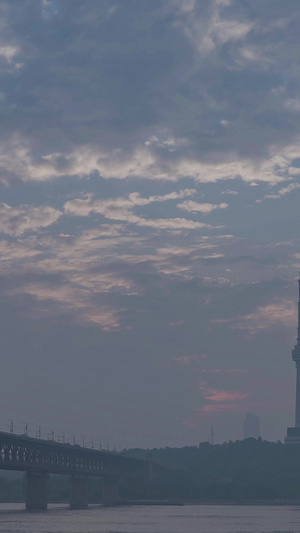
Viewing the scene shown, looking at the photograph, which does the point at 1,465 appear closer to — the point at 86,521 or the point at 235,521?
the point at 86,521

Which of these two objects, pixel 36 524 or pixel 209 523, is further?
pixel 209 523

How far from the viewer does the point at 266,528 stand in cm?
15075

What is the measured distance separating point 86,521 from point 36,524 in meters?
19.7

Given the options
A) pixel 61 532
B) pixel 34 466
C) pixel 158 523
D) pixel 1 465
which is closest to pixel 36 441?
pixel 34 466

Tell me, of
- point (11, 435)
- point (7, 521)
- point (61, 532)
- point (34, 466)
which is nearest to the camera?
point (61, 532)

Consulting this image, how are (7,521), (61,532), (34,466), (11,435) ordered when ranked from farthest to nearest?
(34,466) → (11,435) → (7,521) → (61,532)

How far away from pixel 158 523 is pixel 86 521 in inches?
582

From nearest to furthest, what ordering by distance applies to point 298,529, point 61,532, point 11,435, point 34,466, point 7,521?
point 61,532, point 298,529, point 7,521, point 11,435, point 34,466

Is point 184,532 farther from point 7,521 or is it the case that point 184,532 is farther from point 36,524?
point 7,521

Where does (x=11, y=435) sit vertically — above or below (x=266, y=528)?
above

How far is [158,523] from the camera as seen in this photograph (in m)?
169

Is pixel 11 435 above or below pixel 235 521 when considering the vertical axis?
above

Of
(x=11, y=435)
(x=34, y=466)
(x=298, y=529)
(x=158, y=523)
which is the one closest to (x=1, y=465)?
(x=11, y=435)

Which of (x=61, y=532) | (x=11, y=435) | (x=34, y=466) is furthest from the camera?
(x=34, y=466)
